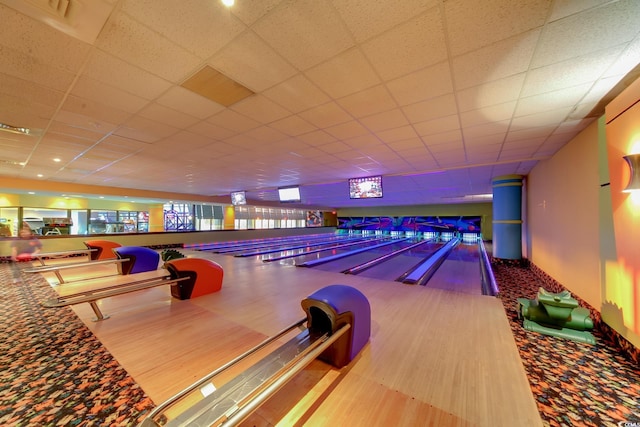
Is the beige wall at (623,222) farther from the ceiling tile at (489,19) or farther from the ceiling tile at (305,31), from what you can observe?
the ceiling tile at (305,31)

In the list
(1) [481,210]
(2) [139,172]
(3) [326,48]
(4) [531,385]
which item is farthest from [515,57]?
(1) [481,210]

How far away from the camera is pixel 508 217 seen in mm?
6207

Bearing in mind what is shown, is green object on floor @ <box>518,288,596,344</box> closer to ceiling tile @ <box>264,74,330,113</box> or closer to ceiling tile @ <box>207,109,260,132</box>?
ceiling tile @ <box>264,74,330,113</box>

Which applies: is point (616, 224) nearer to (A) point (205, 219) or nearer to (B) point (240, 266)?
(B) point (240, 266)

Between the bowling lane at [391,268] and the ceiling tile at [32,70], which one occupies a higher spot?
the ceiling tile at [32,70]

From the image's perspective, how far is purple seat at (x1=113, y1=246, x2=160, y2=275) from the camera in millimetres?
4922

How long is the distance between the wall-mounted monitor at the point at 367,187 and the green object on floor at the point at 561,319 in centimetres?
425

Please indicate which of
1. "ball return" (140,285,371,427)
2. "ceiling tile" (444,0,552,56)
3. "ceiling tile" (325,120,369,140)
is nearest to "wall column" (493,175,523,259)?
"ceiling tile" (325,120,369,140)

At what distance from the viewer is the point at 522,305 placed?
110 inches

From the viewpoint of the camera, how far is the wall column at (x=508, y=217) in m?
6.11

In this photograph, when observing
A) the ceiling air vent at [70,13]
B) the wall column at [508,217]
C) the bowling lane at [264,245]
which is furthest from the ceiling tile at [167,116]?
the wall column at [508,217]

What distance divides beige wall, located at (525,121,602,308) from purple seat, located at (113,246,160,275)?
7.54 meters

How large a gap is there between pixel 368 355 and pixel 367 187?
16.5ft

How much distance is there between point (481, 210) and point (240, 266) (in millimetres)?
14583
